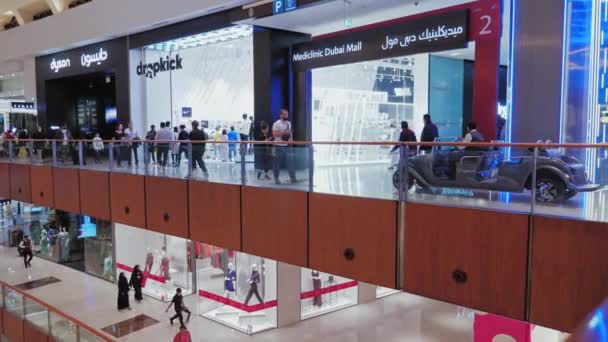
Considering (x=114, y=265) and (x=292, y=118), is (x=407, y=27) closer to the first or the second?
(x=292, y=118)

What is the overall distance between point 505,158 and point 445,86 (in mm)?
12848

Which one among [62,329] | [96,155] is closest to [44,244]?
[62,329]

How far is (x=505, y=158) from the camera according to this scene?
516 centimetres

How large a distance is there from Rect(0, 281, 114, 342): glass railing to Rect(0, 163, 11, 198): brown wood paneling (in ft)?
10.9

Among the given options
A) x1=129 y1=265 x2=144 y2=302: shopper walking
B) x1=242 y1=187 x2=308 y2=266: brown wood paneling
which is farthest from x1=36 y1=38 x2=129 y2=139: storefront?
x1=242 y1=187 x2=308 y2=266: brown wood paneling

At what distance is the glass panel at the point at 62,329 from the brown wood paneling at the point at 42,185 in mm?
3773

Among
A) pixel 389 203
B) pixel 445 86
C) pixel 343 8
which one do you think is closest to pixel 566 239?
pixel 389 203

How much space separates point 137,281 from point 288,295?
5220 mm

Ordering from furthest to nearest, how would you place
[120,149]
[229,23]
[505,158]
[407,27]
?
1. [229,23]
2. [120,149]
3. [407,27]
4. [505,158]

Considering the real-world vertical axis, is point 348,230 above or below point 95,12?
below

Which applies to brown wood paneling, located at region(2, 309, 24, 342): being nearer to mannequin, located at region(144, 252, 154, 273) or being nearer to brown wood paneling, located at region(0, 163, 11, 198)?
mannequin, located at region(144, 252, 154, 273)

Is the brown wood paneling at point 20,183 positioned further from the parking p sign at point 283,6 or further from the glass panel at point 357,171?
the glass panel at point 357,171

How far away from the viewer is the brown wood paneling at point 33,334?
12.5m

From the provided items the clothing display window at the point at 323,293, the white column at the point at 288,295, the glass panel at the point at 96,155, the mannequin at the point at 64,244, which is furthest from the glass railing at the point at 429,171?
the mannequin at the point at 64,244
